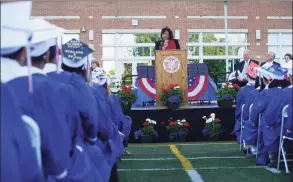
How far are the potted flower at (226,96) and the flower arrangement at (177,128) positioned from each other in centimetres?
88

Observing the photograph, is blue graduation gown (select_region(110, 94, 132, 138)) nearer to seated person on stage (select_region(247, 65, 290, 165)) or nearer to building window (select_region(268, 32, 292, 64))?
seated person on stage (select_region(247, 65, 290, 165))

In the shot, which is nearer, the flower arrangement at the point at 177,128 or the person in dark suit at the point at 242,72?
the flower arrangement at the point at 177,128

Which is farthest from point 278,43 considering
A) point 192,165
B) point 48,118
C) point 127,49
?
point 48,118

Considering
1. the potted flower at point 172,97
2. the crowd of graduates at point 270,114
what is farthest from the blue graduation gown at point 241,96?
the potted flower at point 172,97

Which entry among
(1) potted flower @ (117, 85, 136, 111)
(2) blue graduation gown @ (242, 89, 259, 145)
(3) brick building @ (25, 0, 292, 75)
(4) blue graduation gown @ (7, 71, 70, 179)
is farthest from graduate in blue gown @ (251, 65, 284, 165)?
(3) brick building @ (25, 0, 292, 75)

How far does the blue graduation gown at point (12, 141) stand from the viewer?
8.03 feet

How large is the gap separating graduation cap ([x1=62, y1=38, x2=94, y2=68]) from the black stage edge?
665cm

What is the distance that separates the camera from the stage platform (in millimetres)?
11523

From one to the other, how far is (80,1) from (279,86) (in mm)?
18899

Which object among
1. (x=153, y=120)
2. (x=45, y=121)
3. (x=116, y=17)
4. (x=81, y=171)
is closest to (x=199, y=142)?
(x=153, y=120)

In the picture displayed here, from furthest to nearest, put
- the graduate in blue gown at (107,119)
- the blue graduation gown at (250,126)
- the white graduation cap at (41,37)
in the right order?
the blue graduation gown at (250,126) → the graduate in blue gown at (107,119) → the white graduation cap at (41,37)

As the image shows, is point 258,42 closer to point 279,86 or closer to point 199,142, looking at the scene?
point 199,142

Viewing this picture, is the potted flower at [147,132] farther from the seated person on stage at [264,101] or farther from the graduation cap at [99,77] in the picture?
the graduation cap at [99,77]

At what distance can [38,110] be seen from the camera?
3.02 meters
